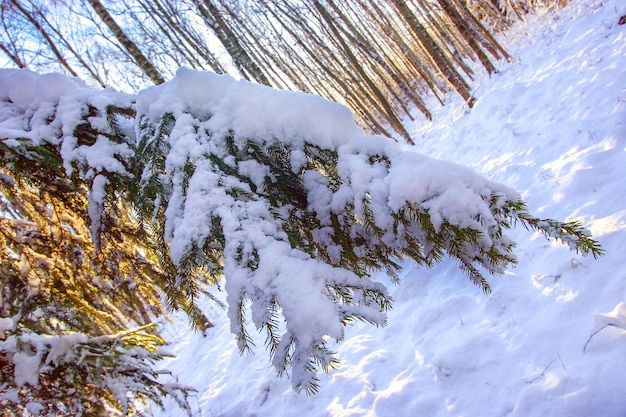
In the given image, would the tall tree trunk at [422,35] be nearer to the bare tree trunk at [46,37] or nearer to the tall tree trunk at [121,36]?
the tall tree trunk at [121,36]

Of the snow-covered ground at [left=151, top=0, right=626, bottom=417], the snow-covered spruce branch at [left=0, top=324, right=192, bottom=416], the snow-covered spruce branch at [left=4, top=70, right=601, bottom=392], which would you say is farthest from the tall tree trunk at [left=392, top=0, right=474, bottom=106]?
the snow-covered spruce branch at [left=0, top=324, right=192, bottom=416]

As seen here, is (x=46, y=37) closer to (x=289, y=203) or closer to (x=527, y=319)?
(x=289, y=203)

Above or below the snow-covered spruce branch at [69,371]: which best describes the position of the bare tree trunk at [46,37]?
above

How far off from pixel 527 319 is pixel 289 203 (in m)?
2.42

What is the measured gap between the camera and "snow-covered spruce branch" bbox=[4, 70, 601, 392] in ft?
3.68

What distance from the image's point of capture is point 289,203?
1.60 m

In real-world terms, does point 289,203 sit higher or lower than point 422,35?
lower

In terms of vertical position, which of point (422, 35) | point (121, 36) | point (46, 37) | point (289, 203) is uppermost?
point (46, 37)

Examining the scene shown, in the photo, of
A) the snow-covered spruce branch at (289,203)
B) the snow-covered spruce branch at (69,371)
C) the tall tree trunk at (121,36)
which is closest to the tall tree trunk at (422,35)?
the tall tree trunk at (121,36)

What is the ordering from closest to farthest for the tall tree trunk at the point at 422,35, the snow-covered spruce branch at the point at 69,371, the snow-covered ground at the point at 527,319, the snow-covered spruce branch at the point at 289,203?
the snow-covered spruce branch at the point at 289,203 → the snow-covered spruce branch at the point at 69,371 → the snow-covered ground at the point at 527,319 → the tall tree trunk at the point at 422,35

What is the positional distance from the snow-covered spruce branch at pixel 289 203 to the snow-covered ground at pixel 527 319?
4.93ft

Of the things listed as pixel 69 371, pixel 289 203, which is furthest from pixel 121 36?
pixel 289 203

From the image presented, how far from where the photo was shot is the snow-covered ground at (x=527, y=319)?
2322 millimetres

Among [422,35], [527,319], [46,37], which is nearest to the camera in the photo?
[527,319]
